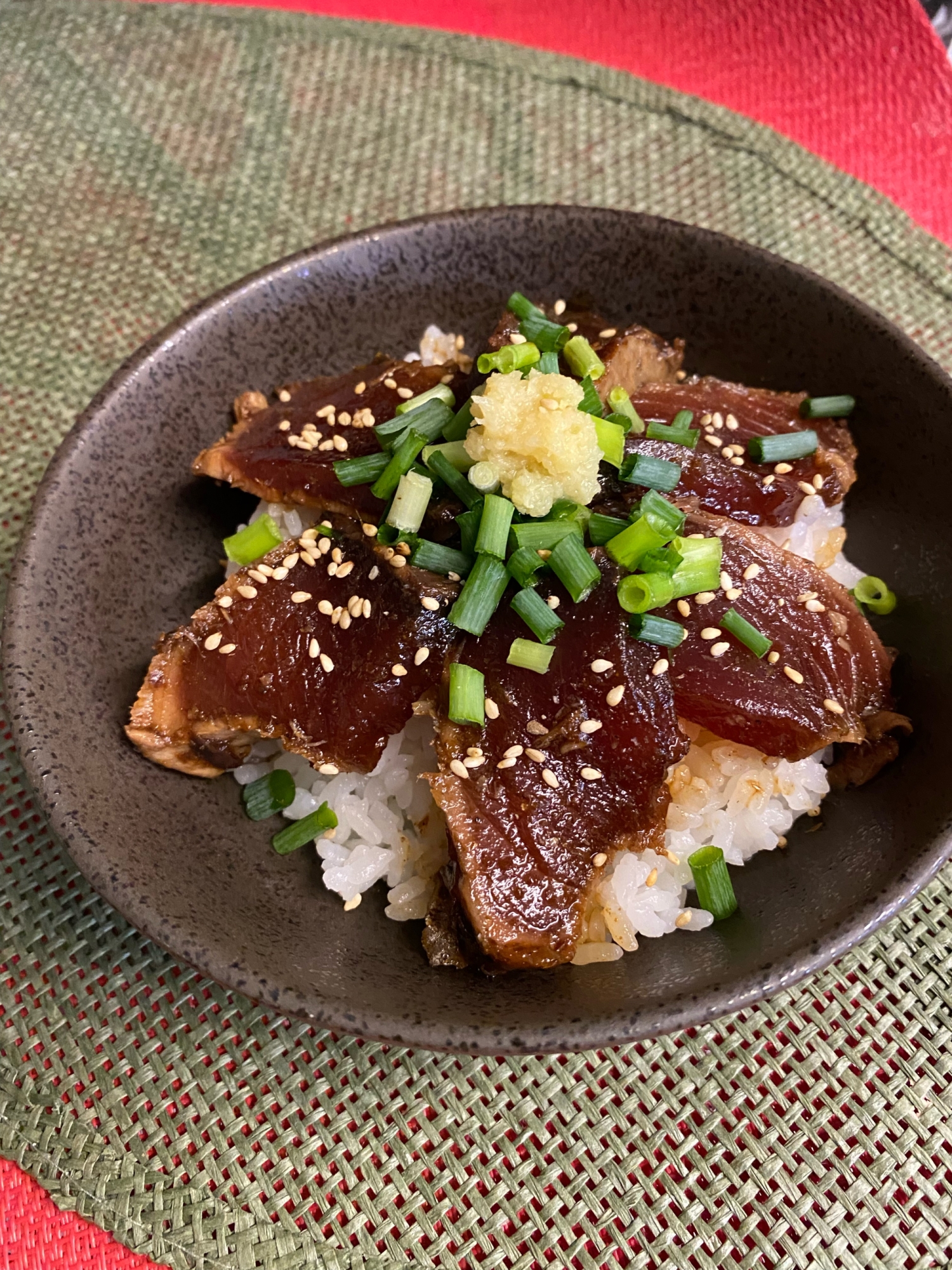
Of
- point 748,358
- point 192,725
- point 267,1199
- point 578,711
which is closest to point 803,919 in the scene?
point 578,711

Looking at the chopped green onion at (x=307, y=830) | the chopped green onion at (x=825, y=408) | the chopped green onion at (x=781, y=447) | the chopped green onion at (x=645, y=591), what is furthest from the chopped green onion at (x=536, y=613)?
the chopped green onion at (x=825, y=408)

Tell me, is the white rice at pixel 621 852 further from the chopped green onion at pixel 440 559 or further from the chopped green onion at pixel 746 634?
the chopped green onion at pixel 440 559

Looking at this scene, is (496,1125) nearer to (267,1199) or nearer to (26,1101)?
(267,1199)

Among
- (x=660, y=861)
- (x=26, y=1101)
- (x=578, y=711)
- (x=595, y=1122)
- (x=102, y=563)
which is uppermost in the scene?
(x=578, y=711)

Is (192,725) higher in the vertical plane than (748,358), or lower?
lower

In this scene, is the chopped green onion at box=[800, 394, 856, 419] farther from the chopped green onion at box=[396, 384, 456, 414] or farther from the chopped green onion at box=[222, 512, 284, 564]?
→ the chopped green onion at box=[222, 512, 284, 564]

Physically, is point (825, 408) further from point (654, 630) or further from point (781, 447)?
point (654, 630)
